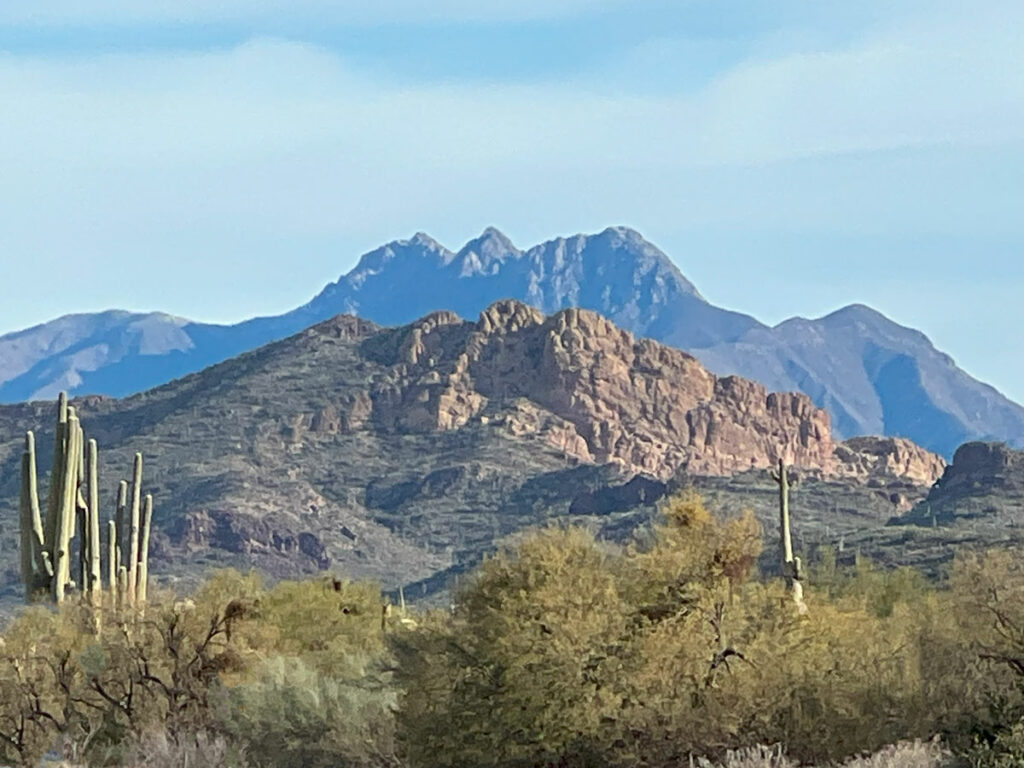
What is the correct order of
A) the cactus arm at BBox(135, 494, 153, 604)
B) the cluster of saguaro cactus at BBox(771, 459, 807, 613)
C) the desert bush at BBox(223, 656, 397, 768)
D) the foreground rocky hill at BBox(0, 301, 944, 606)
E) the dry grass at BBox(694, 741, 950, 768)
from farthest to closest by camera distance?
1. the foreground rocky hill at BBox(0, 301, 944, 606)
2. the cactus arm at BBox(135, 494, 153, 604)
3. the cluster of saguaro cactus at BBox(771, 459, 807, 613)
4. the desert bush at BBox(223, 656, 397, 768)
5. the dry grass at BBox(694, 741, 950, 768)

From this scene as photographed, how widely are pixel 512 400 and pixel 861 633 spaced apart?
170 meters

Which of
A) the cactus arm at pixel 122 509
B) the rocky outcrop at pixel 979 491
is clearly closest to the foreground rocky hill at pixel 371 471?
the rocky outcrop at pixel 979 491

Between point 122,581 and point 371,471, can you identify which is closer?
point 122,581

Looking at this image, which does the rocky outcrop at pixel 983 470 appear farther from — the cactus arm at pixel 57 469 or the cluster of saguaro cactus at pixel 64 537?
the cactus arm at pixel 57 469

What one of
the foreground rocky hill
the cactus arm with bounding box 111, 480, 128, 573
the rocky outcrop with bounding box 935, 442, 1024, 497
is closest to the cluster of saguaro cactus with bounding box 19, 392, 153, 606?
the cactus arm with bounding box 111, 480, 128, 573

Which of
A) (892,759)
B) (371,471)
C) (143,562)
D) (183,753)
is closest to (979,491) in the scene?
(371,471)

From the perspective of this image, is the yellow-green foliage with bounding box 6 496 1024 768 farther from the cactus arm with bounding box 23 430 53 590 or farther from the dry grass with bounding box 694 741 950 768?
the cactus arm with bounding box 23 430 53 590

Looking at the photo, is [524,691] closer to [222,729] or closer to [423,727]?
[423,727]

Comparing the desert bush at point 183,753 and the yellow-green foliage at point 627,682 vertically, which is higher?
the yellow-green foliage at point 627,682

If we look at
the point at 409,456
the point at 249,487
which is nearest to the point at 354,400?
the point at 409,456

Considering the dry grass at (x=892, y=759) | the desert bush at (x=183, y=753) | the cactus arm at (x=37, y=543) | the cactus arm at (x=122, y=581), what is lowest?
the desert bush at (x=183, y=753)

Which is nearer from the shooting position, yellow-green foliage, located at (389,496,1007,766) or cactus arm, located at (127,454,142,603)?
yellow-green foliage, located at (389,496,1007,766)

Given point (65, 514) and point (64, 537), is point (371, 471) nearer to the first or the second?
point (64, 537)

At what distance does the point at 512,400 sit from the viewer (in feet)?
644
